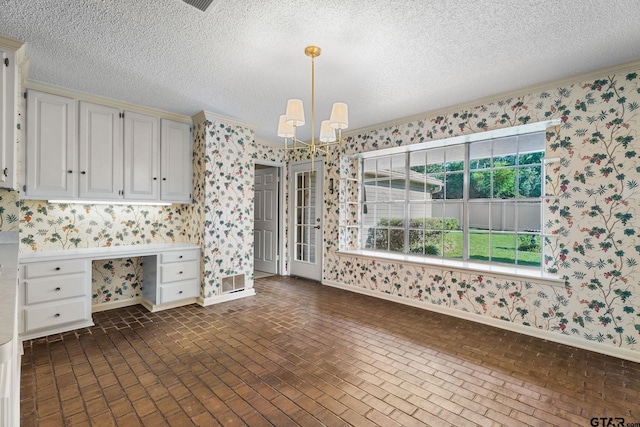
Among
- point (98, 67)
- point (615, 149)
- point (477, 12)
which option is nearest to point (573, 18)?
point (477, 12)

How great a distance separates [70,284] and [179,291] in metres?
1.10

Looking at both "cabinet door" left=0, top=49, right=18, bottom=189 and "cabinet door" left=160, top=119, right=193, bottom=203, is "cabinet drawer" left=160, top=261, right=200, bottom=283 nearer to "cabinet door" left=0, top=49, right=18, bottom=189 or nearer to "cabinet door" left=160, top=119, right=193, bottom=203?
"cabinet door" left=160, top=119, right=193, bottom=203

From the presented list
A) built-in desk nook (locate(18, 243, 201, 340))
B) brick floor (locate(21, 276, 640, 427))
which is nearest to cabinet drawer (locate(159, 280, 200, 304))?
built-in desk nook (locate(18, 243, 201, 340))

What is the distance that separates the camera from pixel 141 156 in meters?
3.75

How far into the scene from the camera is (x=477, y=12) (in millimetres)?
1992

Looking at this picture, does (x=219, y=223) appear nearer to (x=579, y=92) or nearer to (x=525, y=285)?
(x=525, y=285)

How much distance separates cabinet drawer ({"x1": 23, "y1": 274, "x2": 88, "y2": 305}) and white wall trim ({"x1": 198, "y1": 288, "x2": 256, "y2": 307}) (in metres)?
1.26

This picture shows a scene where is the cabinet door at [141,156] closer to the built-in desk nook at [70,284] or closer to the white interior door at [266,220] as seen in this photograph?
the built-in desk nook at [70,284]

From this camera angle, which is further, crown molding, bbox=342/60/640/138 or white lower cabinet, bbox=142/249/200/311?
white lower cabinet, bbox=142/249/200/311

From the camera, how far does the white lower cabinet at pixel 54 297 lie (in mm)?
2822

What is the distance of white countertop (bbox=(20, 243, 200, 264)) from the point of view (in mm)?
2955

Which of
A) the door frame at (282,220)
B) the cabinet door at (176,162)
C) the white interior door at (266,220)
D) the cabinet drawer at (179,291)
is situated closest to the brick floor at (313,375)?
the cabinet drawer at (179,291)

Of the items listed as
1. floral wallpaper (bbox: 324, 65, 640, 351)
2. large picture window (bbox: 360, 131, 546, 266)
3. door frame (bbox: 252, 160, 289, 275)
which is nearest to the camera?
floral wallpaper (bbox: 324, 65, 640, 351)

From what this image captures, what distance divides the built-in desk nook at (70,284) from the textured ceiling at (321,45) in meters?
1.77
